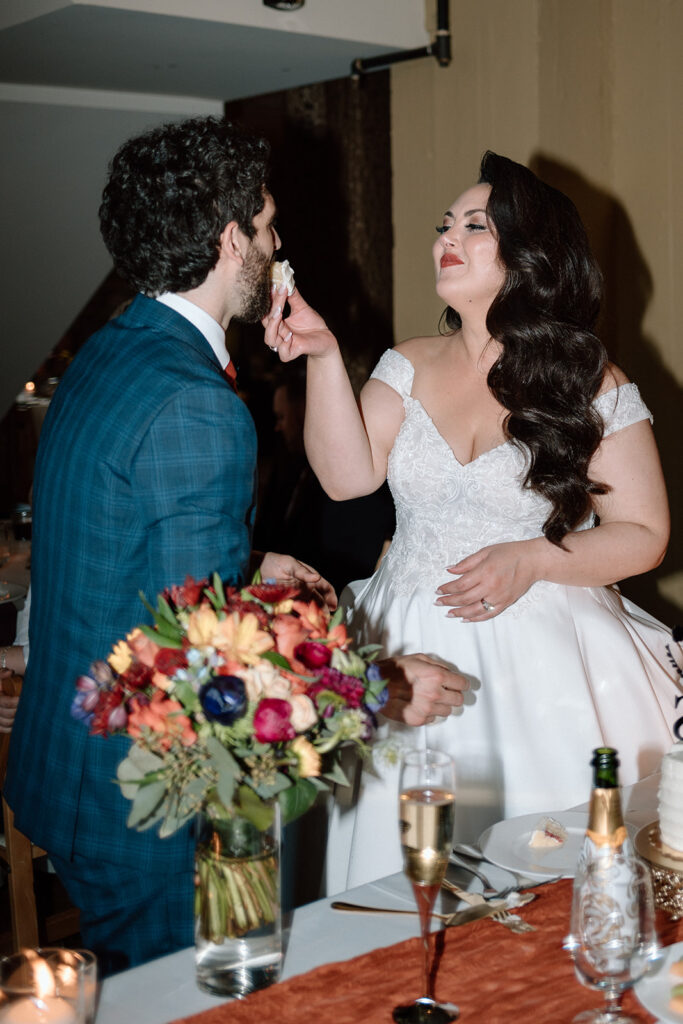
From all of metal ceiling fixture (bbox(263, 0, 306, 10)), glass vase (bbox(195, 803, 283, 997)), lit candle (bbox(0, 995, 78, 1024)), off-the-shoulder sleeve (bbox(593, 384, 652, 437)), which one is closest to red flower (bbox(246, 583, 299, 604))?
glass vase (bbox(195, 803, 283, 997))

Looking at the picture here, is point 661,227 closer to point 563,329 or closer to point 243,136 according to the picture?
point 563,329

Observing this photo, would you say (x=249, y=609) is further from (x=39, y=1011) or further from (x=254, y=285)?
(x=254, y=285)

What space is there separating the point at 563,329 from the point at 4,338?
3.70 m

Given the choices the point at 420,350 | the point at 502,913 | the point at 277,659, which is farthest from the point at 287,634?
the point at 420,350

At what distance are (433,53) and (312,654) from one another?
12.6 ft

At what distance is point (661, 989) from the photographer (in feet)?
3.76

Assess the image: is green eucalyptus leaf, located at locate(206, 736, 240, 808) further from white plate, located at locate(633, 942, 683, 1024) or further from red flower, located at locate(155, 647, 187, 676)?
white plate, located at locate(633, 942, 683, 1024)

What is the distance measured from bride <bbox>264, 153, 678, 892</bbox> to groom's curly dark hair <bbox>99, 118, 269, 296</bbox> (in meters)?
0.35

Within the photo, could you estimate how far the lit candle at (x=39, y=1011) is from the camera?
1058mm

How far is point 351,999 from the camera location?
46.3 inches

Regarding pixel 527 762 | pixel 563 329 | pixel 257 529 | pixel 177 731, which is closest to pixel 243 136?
pixel 563 329

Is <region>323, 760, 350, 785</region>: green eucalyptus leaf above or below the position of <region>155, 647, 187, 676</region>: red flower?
below

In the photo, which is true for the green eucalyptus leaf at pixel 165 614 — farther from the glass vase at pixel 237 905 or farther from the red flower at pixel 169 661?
the glass vase at pixel 237 905

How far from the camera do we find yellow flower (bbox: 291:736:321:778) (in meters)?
1.13
